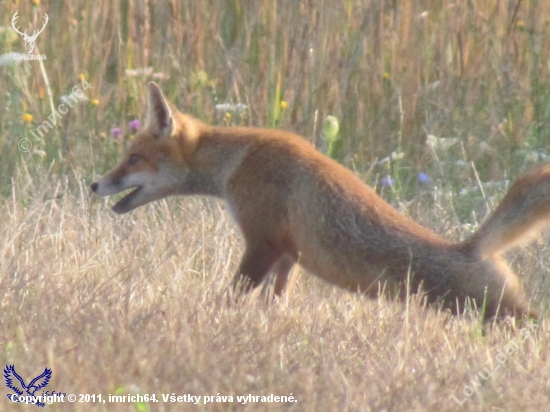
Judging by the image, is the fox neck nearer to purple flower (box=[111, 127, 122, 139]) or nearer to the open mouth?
the open mouth

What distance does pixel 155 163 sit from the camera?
554 cm

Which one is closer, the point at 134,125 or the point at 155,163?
the point at 155,163

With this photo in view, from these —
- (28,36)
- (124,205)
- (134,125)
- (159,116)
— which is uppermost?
(159,116)

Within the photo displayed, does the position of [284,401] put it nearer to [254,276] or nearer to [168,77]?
[254,276]

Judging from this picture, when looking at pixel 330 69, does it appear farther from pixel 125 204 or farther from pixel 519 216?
pixel 519 216

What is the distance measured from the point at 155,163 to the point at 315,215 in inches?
43.1

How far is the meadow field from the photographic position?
137 inches

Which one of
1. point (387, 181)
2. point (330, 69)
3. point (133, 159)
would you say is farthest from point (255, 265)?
point (330, 69)

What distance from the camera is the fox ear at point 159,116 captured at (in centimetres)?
546

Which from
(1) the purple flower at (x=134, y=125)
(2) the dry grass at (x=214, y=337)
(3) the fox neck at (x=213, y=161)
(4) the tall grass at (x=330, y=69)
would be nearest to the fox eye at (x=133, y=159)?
(3) the fox neck at (x=213, y=161)

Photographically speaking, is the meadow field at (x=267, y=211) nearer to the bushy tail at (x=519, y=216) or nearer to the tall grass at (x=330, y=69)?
the tall grass at (x=330, y=69)

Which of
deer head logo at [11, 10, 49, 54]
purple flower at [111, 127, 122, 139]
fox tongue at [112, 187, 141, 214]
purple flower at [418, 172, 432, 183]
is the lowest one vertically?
purple flower at [418, 172, 432, 183]

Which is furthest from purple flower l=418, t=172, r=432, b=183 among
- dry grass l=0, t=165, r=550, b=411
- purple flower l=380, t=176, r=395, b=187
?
dry grass l=0, t=165, r=550, b=411

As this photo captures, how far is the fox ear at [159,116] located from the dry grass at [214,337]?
1.83ft
